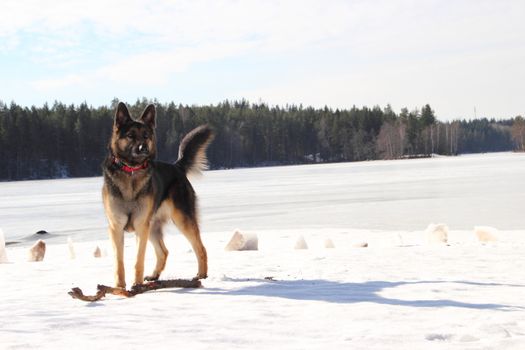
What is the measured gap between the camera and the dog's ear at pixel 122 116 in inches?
220

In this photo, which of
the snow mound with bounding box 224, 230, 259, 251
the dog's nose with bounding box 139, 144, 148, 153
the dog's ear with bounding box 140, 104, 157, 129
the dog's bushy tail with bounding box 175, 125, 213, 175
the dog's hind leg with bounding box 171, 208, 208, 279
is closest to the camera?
the dog's nose with bounding box 139, 144, 148, 153

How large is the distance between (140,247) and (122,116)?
1322 millimetres

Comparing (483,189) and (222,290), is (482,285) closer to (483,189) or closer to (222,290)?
(222,290)

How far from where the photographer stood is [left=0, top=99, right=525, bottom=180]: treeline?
289 ft

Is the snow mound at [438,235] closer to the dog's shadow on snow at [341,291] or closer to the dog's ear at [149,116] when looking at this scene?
the dog's shadow on snow at [341,291]

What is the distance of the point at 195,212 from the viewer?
6523mm

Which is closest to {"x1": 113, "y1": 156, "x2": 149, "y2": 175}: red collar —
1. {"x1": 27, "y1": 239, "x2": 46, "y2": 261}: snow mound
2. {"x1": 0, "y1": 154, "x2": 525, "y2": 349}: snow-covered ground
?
{"x1": 0, "y1": 154, "x2": 525, "y2": 349}: snow-covered ground

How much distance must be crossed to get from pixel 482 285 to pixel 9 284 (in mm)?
5142

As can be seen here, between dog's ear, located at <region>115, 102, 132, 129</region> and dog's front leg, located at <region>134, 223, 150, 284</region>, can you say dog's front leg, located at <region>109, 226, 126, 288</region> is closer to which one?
dog's front leg, located at <region>134, 223, 150, 284</region>

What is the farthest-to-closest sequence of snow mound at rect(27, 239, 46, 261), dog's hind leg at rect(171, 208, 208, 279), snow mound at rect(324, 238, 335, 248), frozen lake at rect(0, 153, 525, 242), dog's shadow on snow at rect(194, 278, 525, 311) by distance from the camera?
frozen lake at rect(0, 153, 525, 242) → snow mound at rect(324, 238, 335, 248) → snow mound at rect(27, 239, 46, 261) → dog's hind leg at rect(171, 208, 208, 279) → dog's shadow on snow at rect(194, 278, 525, 311)

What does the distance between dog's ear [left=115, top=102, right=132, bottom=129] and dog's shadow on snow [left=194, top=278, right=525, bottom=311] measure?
1.83 m

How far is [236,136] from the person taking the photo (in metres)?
122

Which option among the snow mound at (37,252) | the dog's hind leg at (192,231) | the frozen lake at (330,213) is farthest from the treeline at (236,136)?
the dog's hind leg at (192,231)

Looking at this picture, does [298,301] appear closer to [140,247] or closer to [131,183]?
[140,247]
